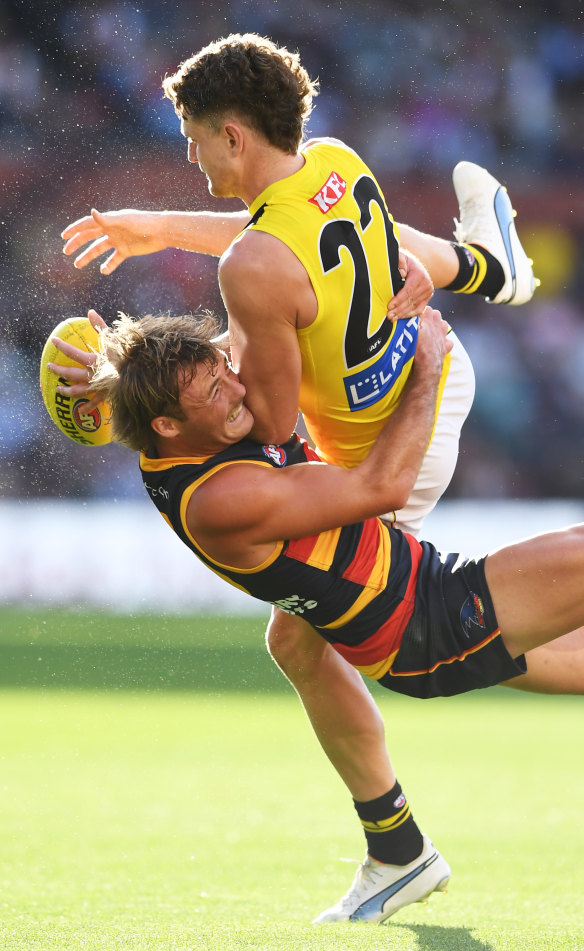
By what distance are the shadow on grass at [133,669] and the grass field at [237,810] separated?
35mm

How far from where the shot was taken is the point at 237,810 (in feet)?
19.0

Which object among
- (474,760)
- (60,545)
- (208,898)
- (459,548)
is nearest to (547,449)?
(459,548)

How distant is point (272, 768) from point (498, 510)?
5966mm

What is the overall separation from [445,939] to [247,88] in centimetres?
241

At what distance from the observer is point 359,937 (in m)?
3.24

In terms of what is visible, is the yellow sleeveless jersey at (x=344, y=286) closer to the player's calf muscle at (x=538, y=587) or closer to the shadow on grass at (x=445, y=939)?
the player's calf muscle at (x=538, y=587)

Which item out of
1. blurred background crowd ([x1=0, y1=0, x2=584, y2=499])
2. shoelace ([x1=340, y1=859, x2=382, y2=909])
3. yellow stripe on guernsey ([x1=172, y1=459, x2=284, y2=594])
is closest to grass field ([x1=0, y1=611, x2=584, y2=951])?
shoelace ([x1=340, y1=859, x2=382, y2=909])

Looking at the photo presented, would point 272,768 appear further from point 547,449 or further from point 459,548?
point 547,449

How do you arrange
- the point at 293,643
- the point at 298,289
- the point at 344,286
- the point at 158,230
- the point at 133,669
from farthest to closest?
the point at 133,669 → the point at 158,230 → the point at 293,643 → the point at 344,286 → the point at 298,289

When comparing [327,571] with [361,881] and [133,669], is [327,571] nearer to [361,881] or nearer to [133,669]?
[361,881]

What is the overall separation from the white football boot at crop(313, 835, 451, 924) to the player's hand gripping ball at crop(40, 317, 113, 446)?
165cm

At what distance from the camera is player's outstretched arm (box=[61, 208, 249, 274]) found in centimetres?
395

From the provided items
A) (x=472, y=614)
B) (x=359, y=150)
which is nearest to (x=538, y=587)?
(x=472, y=614)

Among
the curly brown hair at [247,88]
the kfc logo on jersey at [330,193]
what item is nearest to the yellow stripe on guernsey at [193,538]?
the kfc logo on jersey at [330,193]
